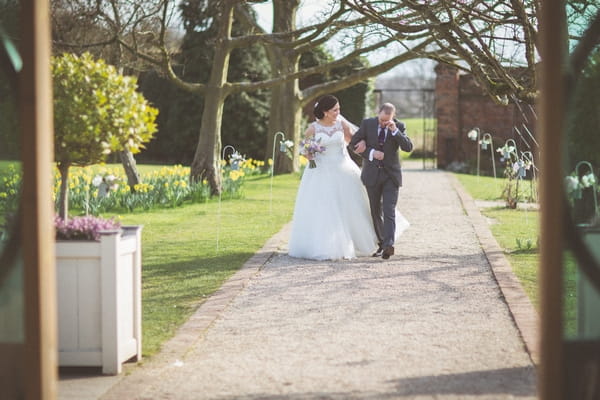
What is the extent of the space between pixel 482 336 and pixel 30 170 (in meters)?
3.83

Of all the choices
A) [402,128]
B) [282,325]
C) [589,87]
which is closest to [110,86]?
[282,325]

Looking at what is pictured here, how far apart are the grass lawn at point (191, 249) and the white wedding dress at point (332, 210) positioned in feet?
2.81

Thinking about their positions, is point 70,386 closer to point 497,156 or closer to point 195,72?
point 497,156

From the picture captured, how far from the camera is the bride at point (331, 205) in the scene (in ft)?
33.5

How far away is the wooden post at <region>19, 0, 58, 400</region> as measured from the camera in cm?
347

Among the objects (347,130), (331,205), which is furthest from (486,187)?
(331,205)

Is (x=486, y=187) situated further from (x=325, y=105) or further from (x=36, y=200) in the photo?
(x=36, y=200)

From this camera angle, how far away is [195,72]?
3203cm

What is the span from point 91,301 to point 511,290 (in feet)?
14.2

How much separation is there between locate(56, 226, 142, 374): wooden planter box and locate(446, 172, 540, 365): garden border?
8.75ft

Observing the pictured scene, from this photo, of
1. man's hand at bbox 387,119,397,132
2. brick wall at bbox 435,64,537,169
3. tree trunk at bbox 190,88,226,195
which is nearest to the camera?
man's hand at bbox 387,119,397,132

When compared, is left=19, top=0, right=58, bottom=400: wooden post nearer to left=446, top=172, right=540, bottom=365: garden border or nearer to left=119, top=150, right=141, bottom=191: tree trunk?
left=446, top=172, right=540, bottom=365: garden border

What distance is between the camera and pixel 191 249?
36.9 feet

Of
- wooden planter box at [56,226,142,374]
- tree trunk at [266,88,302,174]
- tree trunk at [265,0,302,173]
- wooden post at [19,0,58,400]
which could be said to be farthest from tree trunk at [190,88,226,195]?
wooden post at [19,0,58,400]
